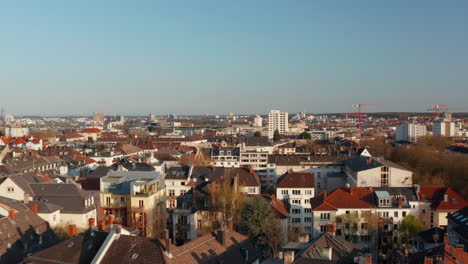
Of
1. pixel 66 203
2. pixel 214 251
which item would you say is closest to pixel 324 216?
pixel 214 251

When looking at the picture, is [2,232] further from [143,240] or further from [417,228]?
[417,228]

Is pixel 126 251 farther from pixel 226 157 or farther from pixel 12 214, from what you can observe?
pixel 226 157

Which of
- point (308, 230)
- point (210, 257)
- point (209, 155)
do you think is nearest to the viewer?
point (210, 257)

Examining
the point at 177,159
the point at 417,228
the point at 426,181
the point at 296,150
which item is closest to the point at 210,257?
the point at 417,228

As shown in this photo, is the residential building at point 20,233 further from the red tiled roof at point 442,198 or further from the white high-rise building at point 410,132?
the white high-rise building at point 410,132

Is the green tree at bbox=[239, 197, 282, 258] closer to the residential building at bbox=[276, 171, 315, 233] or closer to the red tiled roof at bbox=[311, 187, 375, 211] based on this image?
the red tiled roof at bbox=[311, 187, 375, 211]

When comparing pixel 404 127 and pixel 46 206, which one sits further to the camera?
pixel 404 127

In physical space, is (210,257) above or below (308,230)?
above

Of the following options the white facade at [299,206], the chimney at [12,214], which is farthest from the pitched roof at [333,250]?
the chimney at [12,214]
